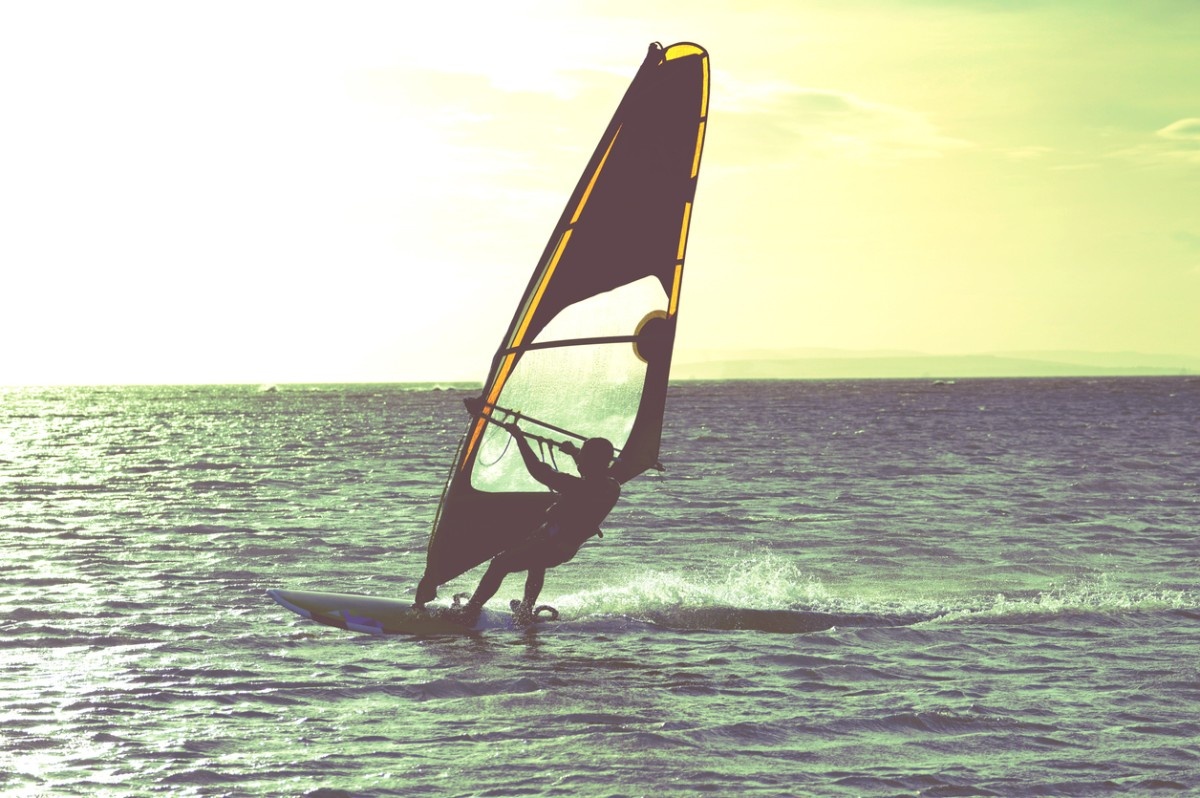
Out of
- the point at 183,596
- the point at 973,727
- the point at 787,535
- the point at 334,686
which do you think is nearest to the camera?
the point at 973,727

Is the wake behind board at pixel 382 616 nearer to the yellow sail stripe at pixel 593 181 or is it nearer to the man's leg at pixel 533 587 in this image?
the man's leg at pixel 533 587

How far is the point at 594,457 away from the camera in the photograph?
10961mm

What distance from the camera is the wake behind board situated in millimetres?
11781

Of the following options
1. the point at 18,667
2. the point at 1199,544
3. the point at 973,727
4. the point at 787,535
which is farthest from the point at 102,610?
the point at 1199,544

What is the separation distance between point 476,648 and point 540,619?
1.14m

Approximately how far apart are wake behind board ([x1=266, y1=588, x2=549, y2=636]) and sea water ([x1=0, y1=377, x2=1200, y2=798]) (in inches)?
7.6

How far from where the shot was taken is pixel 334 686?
383 inches

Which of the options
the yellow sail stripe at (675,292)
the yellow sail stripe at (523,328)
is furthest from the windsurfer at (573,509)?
the yellow sail stripe at (675,292)

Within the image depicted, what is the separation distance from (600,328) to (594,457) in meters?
→ 1.18

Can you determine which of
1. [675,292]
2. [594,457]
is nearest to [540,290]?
[675,292]

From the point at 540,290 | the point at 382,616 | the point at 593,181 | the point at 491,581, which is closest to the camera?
the point at 593,181

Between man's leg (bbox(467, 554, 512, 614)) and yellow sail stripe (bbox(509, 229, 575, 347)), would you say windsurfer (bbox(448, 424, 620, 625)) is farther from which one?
yellow sail stripe (bbox(509, 229, 575, 347))

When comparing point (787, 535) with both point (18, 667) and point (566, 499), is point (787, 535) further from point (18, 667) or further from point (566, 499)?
point (18, 667)

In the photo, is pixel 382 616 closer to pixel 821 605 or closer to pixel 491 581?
pixel 491 581
